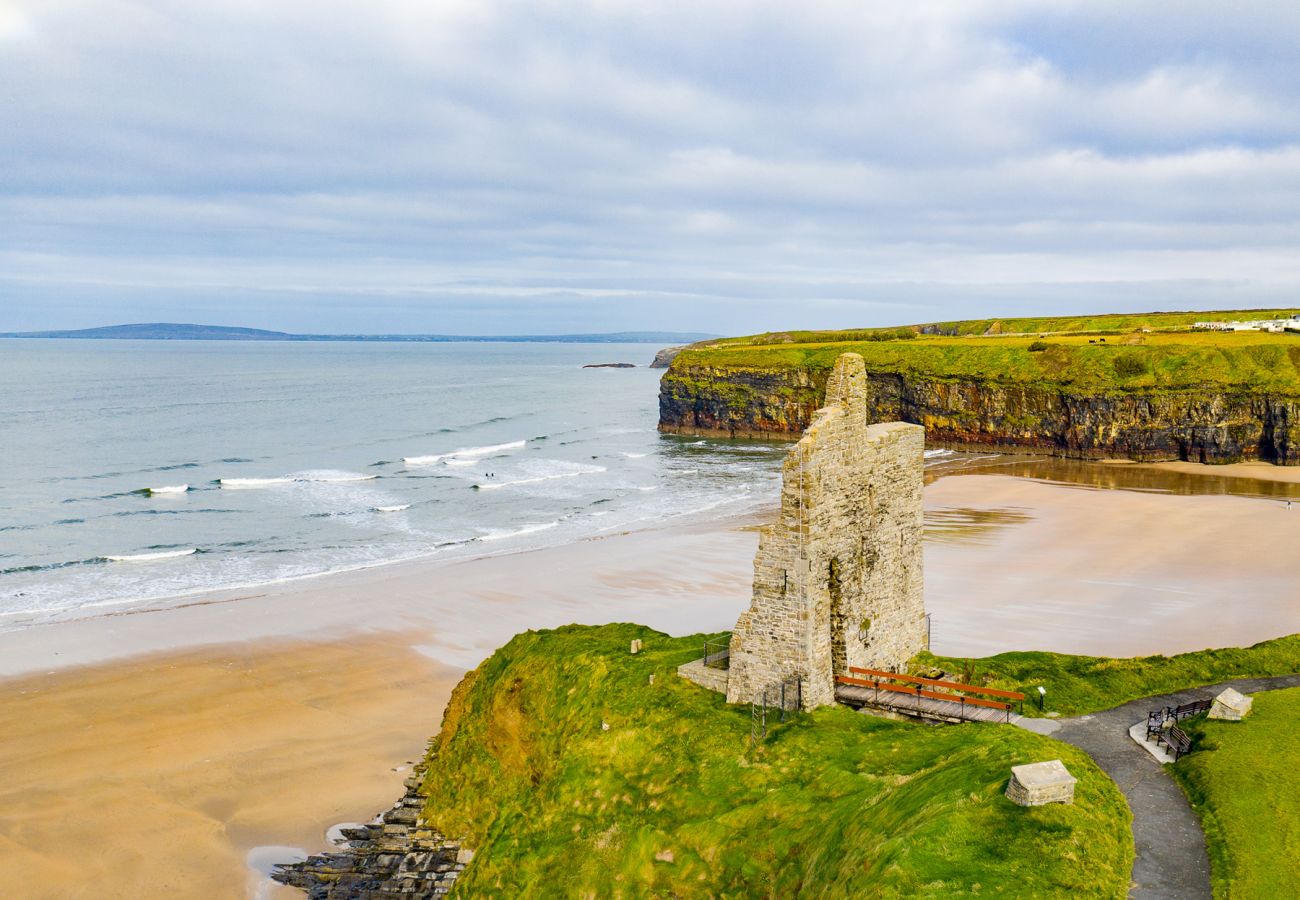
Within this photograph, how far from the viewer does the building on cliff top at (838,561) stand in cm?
1634

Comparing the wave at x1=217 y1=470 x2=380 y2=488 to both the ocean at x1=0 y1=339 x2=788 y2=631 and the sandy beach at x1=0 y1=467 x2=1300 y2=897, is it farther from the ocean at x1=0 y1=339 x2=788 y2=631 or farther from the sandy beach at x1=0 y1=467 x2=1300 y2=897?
the sandy beach at x1=0 y1=467 x2=1300 y2=897

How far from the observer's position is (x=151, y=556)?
47.3m

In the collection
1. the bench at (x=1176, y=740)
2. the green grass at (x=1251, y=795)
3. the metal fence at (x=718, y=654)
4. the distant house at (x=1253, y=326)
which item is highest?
the distant house at (x=1253, y=326)

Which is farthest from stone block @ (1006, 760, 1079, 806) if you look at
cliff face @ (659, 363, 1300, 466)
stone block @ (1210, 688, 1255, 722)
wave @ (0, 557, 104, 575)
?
cliff face @ (659, 363, 1300, 466)

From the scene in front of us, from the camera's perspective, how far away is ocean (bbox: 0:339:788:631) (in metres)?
46.2

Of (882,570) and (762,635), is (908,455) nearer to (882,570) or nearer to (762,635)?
(882,570)

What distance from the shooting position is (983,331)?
139750 mm

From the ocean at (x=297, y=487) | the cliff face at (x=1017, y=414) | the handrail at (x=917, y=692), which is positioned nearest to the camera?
the handrail at (x=917, y=692)

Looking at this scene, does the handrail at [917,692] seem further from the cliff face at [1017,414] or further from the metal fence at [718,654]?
the cliff face at [1017,414]

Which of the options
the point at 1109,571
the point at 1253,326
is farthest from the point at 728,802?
the point at 1253,326

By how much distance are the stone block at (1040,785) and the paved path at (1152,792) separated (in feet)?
4.27

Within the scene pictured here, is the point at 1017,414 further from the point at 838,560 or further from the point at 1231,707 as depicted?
the point at 838,560

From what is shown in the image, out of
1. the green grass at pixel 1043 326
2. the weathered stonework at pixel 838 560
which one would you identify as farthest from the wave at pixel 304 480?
the green grass at pixel 1043 326

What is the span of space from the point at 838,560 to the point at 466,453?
72137mm
